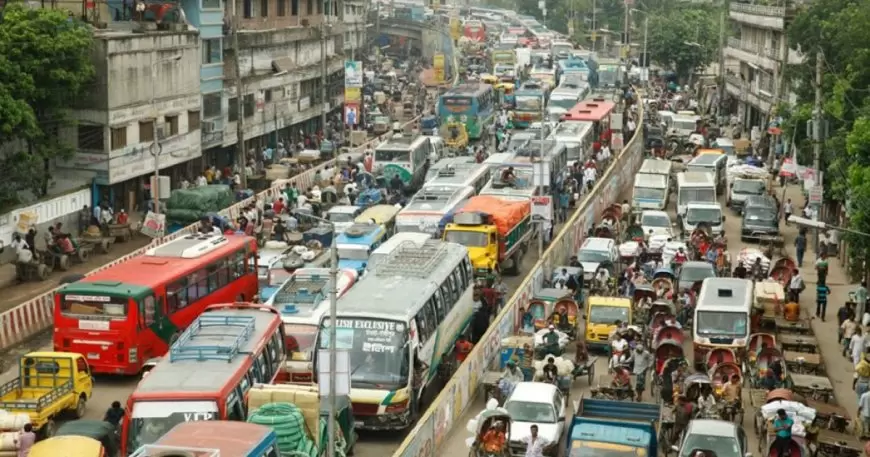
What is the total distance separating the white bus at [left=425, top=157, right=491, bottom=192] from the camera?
50.5 meters

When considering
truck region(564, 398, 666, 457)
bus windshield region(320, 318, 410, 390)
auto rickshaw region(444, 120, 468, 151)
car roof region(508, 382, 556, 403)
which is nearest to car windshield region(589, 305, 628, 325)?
car roof region(508, 382, 556, 403)

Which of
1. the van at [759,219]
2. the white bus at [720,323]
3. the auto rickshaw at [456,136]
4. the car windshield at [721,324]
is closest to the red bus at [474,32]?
the auto rickshaw at [456,136]

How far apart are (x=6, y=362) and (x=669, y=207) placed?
29344 mm

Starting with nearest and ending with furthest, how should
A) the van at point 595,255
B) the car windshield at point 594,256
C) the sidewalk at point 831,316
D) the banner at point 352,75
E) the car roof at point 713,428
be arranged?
the car roof at point 713,428 → the sidewalk at point 831,316 → the van at point 595,255 → the car windshield at point 594,256 → the banner at point 352,75

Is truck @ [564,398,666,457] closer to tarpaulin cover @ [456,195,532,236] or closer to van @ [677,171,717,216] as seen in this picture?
tarpaulin cover @ [456,195,532,236]

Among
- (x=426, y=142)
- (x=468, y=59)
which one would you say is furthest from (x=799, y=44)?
(x=468, y=59)

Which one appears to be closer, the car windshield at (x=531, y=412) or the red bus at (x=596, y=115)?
the car windshield at (x=531, y=412)

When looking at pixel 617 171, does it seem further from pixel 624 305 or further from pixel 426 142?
pixel 624 305

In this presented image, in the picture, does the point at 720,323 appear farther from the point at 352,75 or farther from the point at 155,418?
the point at 352,75

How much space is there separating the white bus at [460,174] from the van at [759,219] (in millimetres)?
9359

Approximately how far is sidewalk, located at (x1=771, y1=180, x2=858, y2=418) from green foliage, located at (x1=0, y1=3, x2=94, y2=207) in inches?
922

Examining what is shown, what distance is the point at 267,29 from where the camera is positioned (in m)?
72.7

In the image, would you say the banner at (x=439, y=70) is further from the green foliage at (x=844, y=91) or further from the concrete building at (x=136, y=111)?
the concrete building at (x=136, y=111)

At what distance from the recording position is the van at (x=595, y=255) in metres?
41.4
